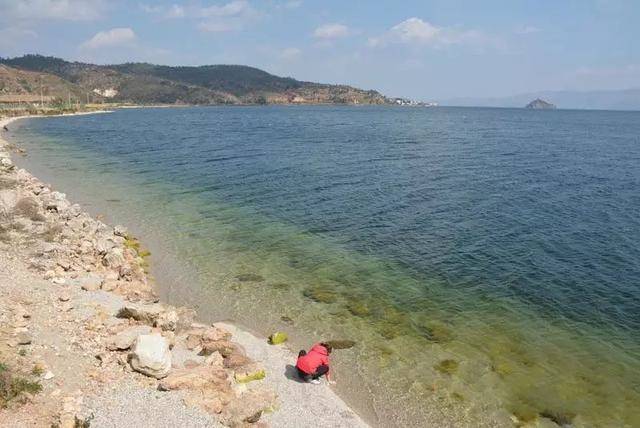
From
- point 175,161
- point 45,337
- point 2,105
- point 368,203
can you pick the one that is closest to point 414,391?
point 45,337

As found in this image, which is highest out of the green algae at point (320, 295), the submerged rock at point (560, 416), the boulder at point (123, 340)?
the boulder at point (123, 340)

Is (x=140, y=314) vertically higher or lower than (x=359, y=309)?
higher

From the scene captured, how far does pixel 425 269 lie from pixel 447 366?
984 cm

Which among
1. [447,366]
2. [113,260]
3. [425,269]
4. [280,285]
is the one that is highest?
[113,260]

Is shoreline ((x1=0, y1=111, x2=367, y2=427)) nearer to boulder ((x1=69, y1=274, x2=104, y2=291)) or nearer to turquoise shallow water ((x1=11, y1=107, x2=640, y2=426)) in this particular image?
boulder ((x1=69, y1=274, x2=104, y2=291))

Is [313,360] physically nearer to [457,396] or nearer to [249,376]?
[249,376]

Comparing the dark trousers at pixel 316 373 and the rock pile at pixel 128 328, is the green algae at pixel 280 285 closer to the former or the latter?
the rock pile at pixel 128 328

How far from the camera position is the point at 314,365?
700 inches

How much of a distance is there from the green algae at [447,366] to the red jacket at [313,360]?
4671 millimetres

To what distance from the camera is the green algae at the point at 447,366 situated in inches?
749

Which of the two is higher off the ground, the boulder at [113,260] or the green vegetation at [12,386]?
the green vegetation at [12,386]

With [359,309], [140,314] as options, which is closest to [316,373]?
[359,309]

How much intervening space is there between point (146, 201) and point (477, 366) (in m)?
34.5

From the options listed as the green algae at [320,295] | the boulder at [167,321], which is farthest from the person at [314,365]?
the green algae at [320,295]
